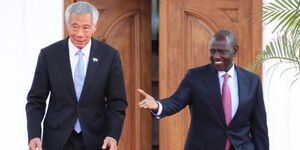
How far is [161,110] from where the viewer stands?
527cm

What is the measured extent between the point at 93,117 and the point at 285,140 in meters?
2.96

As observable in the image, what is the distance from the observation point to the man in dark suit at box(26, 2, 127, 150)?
5293mm

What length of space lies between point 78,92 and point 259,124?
126 cm

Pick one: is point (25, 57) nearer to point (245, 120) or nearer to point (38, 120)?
point (38, 120)

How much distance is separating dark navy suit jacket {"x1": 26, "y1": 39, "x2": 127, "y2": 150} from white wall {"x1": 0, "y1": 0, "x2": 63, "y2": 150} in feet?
7.61

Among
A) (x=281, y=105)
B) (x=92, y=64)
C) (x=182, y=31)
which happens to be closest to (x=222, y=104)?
(x=92, y=64)

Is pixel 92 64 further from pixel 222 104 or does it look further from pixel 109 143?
pixel 222 104

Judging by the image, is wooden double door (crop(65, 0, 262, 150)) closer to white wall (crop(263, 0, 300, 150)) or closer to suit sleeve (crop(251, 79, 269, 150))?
white wall (crop(263, 0, 300, 150))

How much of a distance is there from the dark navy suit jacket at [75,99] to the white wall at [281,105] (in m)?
2.64

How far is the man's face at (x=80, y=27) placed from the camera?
5.24m

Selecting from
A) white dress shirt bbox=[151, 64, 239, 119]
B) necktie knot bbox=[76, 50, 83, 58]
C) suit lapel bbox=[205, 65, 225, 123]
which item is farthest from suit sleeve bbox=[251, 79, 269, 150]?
necktie knot bbox=[76, 50, 83, 58]

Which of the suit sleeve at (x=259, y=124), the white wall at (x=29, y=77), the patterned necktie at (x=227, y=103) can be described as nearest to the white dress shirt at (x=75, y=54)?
the patterned necktie at (x=227, y=103)

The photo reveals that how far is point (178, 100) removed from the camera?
17.8 feet

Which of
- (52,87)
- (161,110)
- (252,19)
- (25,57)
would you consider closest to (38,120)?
A: (52,87)
